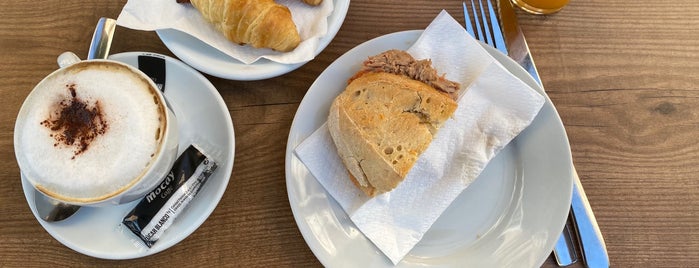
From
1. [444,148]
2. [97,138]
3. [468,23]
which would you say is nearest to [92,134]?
[97,138]

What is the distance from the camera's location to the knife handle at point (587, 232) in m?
1.03

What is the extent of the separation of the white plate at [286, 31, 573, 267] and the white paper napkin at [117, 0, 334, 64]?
0.28 feet

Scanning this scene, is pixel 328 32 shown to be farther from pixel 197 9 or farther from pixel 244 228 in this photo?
pixel 244 228

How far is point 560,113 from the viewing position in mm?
A: 1120

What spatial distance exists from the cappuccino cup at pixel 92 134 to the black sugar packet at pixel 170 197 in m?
0.09

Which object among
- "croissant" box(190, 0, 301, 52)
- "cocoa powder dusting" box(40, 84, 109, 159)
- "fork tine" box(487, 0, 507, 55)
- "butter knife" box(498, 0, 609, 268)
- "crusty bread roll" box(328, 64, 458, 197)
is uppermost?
"croissant" box(190, 0, 301, 52)

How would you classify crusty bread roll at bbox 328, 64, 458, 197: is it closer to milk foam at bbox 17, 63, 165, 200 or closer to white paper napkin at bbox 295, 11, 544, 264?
white paper napkin at bbox 295, 11, 544, 264

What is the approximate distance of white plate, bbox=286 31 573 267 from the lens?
97cm

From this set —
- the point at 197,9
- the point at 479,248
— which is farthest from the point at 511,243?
the point at 197,9

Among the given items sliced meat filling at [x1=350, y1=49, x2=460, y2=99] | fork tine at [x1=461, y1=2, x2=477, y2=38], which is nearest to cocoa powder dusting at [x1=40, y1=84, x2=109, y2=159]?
sliced meat filling at [x1=350, y1=49, x2=460, y2=99]

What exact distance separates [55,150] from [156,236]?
24 centimetres

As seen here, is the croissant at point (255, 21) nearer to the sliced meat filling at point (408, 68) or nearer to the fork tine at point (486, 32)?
the sliced meat filling at point (408, 68)

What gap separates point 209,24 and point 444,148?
0.60m

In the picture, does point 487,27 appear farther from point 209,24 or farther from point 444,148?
point 209,24
